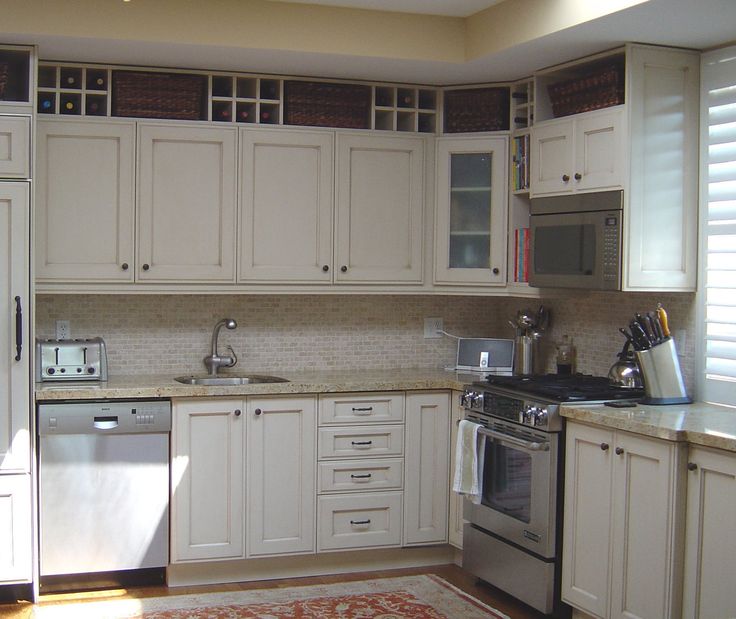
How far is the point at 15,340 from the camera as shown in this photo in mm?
4078

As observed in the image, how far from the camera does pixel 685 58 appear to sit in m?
4.02

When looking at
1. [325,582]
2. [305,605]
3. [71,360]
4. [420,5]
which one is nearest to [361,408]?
[325,582]

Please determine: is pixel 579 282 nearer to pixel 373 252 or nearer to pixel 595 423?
pixel 595 423

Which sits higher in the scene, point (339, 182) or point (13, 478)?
point (339, 182)

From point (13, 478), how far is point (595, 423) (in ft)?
7.81

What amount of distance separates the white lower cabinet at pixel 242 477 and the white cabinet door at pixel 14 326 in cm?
64

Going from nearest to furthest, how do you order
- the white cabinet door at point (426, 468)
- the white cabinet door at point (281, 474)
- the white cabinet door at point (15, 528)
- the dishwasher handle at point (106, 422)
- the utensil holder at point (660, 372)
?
the utensil holder at point (660, 372) < the white cabinet door at point (15, 528) < the dishwasher handle at point (106, 422) < the white cabinet door at point (281, 474) < the white cabinet door at point (426, 468)

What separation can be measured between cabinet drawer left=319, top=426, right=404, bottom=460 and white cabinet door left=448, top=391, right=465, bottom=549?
25cm

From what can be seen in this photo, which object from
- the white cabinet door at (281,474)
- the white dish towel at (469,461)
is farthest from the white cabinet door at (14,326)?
the white dish towel at (469,461)

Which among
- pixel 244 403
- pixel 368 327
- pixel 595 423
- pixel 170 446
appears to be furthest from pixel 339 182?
pixel 595 423

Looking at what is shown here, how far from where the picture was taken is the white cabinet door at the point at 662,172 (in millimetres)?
3955

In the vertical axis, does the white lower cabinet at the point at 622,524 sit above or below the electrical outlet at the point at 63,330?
below

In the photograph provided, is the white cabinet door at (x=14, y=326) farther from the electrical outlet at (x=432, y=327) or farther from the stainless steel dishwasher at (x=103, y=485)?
the electrical outlet at (x=432, y=327)

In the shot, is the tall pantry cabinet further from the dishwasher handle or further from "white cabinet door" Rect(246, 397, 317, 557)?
"white cabinet door" Rect(246, 397, 317, 557)
